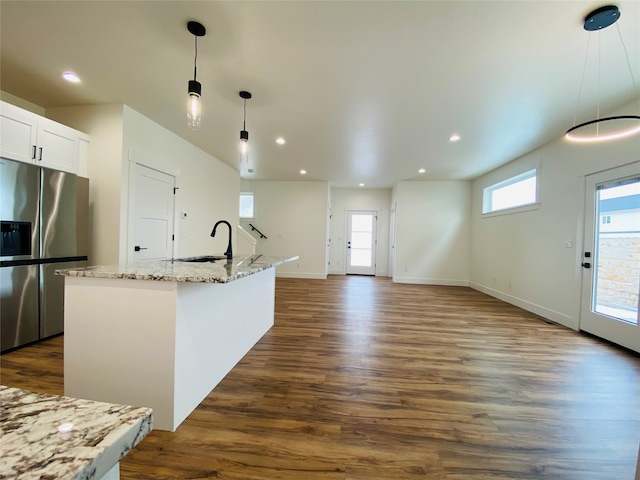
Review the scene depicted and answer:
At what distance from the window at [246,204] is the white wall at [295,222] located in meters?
0.18

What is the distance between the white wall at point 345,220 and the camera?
8.56m

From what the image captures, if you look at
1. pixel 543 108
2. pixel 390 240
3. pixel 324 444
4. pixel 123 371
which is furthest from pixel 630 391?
pixel 390 240

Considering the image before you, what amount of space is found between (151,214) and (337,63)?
10.5ft

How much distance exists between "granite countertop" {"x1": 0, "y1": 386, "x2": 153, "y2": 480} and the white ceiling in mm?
2365

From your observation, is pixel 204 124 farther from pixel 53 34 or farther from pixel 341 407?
pixel 341 407

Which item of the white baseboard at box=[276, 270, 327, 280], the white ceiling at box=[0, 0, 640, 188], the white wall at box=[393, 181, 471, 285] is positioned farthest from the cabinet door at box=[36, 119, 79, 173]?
the white wall at box=[393, 181, 471, 285]

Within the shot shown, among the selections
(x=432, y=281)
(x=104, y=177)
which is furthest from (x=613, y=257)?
(x=104, y=177)

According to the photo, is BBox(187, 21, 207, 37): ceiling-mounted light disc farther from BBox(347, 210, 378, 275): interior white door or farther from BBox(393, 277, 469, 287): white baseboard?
BBox(347, 210, 378, 275): interior white door

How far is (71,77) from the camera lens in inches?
111

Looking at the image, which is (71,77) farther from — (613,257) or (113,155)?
(613,257)

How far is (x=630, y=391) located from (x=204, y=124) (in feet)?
17.3

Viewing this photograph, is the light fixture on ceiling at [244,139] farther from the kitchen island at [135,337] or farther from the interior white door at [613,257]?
the interior white door at [613,257]

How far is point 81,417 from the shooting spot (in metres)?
0.43

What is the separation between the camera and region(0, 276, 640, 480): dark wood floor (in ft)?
4.70
